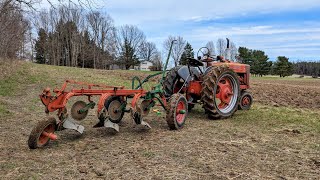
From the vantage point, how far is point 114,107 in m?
6.61

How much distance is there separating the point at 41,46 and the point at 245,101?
201 ft

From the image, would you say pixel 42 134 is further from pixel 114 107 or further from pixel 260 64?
pixel 260 64

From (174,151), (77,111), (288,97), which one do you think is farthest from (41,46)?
(174,151)

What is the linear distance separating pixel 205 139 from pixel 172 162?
1.47 meters

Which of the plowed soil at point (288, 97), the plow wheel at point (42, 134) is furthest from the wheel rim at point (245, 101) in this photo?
the plow wheel at point (42, 134)

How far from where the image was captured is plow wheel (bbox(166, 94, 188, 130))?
21.3 feet

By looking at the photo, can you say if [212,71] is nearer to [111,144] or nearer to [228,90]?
[228,90]

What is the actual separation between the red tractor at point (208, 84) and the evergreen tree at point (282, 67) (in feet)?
235

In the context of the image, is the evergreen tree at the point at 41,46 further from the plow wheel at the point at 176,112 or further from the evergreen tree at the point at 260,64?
the plow wheel at the point at 176,112

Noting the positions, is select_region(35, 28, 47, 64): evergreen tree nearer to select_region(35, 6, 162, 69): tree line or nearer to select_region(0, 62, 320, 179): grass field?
select_region(35, 6, 162, 69): tree line

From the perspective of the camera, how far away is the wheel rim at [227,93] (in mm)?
8422

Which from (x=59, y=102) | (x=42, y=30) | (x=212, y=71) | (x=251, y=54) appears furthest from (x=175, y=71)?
(x=251, y=54)

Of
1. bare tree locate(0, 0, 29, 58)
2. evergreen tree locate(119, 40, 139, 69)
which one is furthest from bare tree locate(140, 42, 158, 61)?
bare tree locate(0, 0, 29, 58)

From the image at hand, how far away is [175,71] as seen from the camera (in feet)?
28.7
